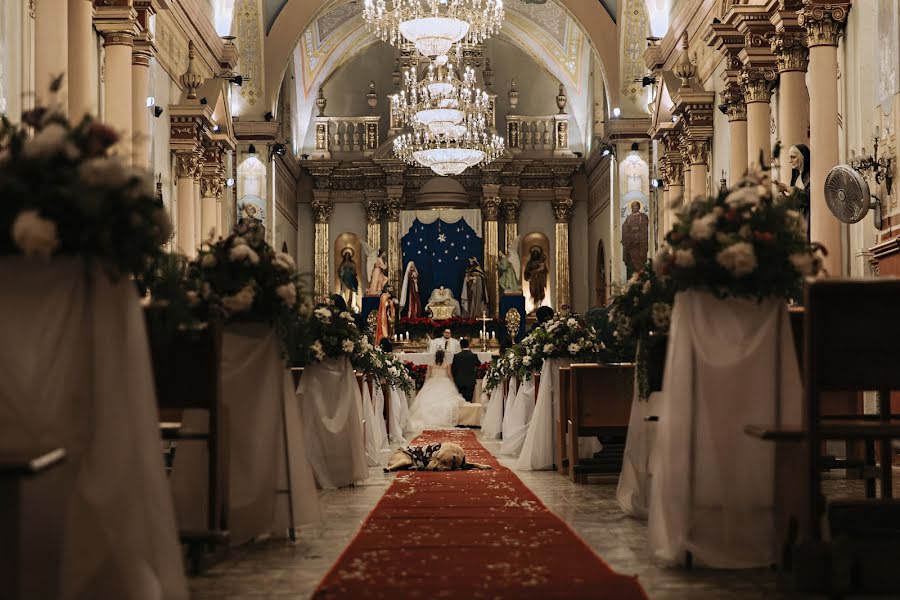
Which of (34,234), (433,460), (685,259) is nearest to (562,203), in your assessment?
(433,460)

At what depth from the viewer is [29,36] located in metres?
10.7

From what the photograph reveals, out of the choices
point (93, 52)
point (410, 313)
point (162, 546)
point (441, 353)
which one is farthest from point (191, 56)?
point (162, 546)

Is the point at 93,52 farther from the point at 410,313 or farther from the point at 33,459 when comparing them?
the point at 410,313

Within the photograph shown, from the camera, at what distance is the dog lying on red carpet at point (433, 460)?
11039 mm

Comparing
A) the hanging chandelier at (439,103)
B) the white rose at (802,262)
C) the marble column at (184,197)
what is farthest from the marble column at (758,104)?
the white rose at (802,262)

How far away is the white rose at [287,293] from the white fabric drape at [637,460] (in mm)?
2403

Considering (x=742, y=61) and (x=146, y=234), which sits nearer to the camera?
(x=146, y=234)

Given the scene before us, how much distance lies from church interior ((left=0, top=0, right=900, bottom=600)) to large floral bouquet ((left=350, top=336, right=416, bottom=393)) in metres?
0.06

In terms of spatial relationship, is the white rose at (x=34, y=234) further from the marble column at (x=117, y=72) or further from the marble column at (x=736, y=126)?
the marble column at (x=736, y=126)

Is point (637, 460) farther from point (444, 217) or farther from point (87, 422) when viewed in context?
point (444, 217)

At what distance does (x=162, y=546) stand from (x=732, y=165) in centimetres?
1288

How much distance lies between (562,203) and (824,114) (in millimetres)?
20174

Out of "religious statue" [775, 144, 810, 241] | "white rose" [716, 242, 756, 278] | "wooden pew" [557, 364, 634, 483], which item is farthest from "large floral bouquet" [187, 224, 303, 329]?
"religious statue" [775, 144, 810, 241]

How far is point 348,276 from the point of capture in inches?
1243
